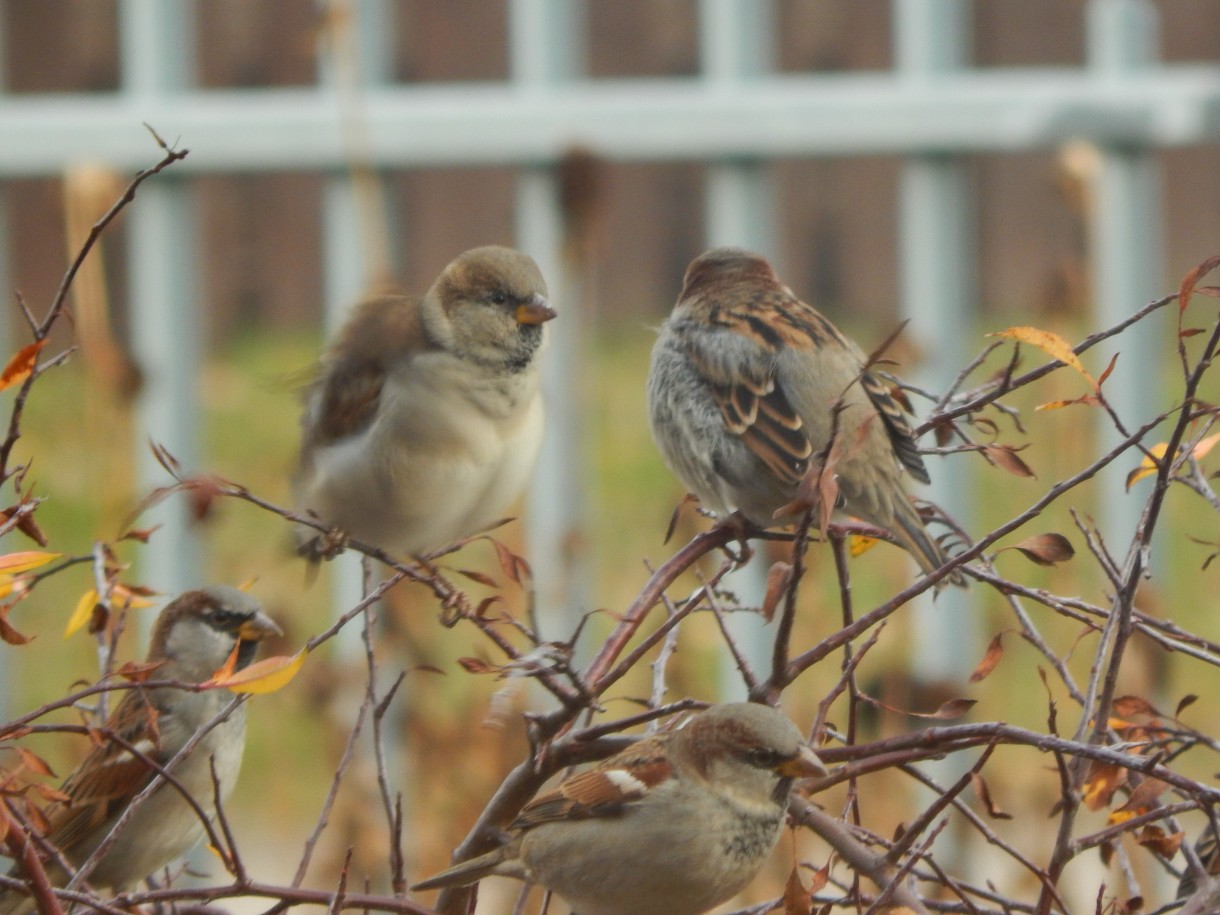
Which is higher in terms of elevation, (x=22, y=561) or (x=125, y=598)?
(x=22, y=561)

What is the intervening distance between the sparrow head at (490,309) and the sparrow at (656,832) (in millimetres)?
685

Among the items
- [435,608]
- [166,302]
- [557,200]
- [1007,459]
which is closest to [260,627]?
[1007,459]

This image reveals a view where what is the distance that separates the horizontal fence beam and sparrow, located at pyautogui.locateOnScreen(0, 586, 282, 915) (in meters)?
1.73

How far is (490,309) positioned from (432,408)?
0.50 ft

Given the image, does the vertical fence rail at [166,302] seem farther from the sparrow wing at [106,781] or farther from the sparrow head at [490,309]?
the sparrow head at [490,309]

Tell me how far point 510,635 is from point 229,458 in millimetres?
4154

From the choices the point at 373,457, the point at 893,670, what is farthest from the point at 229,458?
the point at 373,457

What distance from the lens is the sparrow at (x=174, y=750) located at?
2.61m

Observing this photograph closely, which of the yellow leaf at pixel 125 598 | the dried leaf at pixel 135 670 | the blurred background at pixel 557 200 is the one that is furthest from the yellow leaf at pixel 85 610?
the blurred background at pixel 557 200

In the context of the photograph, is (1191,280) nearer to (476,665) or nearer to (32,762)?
(476,665)

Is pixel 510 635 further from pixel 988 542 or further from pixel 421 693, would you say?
pixel 988 542

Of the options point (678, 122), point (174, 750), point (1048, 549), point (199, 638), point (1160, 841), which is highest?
point (678, 122)

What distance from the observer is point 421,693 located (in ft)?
13.8

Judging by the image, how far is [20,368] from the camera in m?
1.52
